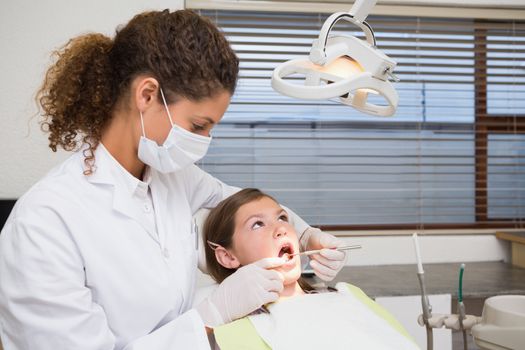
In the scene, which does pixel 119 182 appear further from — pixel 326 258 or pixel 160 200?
pixel 326 258

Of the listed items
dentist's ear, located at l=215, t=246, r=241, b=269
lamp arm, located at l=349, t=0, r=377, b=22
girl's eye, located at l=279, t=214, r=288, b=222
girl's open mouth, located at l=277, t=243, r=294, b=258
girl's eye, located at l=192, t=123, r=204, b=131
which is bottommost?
dentist's ear, located at l=215, t=246, r=241, b=269

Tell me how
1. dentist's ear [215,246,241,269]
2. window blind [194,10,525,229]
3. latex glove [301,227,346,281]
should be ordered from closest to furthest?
latex glove [301,227,346,281] < dentist's ear [215,246,241,269] < window blind [194,10,525,229]

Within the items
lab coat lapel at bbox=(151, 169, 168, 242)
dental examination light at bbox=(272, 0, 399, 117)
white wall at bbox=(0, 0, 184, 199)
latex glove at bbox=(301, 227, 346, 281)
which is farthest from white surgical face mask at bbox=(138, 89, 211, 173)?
white wall at bbox=(0, 0, 184, 199)

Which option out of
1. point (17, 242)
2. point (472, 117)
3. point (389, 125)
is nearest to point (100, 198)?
point (17, 242)

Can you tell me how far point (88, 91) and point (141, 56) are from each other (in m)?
0.16

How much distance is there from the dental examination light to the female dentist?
0.75 feet

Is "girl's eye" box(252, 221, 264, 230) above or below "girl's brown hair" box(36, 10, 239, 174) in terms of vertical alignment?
below

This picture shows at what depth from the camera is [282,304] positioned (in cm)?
140

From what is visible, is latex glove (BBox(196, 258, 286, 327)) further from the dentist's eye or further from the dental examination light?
the dental examination light

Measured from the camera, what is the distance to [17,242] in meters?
1.04

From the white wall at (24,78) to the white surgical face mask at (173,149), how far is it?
54.0 inches

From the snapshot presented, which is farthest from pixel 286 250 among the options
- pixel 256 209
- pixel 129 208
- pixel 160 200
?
pixel 129 208

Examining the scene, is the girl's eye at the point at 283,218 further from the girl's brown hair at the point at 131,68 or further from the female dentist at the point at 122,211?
the girl's brown hair at the point at 131,68

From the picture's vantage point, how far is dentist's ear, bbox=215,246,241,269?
63.1 inches
